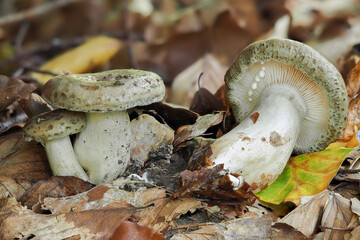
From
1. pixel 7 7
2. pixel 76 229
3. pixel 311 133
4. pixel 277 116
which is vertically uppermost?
pixel 7 7

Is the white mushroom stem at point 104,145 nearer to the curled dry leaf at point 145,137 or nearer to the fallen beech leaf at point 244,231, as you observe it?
the curled dry leaf at point 145,137

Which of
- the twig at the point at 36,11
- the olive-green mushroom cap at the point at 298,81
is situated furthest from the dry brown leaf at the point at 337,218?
the twig at the point at 36,11

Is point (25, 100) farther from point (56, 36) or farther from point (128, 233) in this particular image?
point (56, 36)

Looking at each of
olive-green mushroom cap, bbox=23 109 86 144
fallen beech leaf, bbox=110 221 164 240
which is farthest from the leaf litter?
olive-green mushroom cap, bbox=23 109 86 144

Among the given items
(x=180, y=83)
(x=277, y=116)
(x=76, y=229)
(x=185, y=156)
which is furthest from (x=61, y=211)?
(x=180, y=83)

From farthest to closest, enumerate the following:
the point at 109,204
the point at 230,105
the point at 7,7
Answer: the point at 7,7
the point at 230,105
the point at 109,204

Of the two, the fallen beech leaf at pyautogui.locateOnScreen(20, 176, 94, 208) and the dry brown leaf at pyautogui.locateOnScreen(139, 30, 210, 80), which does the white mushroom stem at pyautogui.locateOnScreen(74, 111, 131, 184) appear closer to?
the fallen beech leaf at pyautogui.locateOnScreen(20, 176, 94, 208)

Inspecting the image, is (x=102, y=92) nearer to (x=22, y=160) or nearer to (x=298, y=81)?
(x=22, y=160)

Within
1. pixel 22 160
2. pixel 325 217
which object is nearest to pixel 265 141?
pixel 325 217

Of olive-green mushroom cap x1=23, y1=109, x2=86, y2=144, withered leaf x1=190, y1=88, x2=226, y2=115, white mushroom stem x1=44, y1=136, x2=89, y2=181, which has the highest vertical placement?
olive-green mushroom cap x1=23, y1=109, x2=86, y2=144
